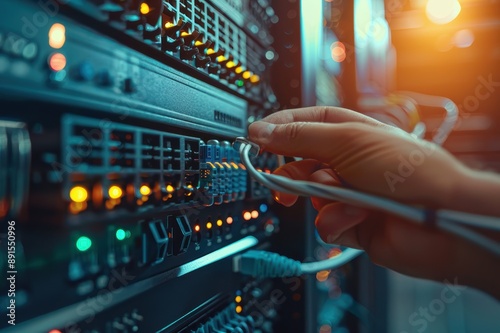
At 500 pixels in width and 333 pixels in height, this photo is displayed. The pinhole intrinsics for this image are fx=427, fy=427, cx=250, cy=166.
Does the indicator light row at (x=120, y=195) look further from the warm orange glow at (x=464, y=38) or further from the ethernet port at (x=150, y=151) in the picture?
the warm orange glow at (x=464, y=38)

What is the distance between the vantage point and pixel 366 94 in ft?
4.54

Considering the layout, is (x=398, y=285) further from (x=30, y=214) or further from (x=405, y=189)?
(x=30, y=214)

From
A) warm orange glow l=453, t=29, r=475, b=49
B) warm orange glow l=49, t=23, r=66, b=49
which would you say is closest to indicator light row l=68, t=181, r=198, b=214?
warm orange glow l=49, t=23, r=66, b=49

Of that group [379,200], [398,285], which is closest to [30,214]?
[379,200]

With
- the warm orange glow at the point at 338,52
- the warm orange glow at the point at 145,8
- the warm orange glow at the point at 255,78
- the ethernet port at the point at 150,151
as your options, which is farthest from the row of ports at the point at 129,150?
the warm orange glow at the point at 338,52

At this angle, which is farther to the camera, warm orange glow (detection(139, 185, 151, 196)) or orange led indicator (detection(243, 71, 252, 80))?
orange led indicator (detection(243, 71, 252, 80))

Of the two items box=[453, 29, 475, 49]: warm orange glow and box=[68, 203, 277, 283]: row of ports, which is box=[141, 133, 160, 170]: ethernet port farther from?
box=[453, 29, 475, 49]: warm orange glow

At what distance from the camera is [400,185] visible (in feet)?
1.40

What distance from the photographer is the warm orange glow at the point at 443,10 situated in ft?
7.91

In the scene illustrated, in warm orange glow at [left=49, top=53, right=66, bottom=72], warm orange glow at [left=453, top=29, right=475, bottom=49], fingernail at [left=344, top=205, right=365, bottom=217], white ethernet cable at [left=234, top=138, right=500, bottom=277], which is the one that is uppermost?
warm orange glow at [left=453, top=29, right=475, bottom=49]

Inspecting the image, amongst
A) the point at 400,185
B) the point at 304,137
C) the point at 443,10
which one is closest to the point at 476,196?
the point at 400,185

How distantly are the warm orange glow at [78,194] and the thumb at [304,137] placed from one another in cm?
22

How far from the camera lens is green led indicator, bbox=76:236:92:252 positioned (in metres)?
0.32

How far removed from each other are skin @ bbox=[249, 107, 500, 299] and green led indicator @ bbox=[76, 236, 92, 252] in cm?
23
